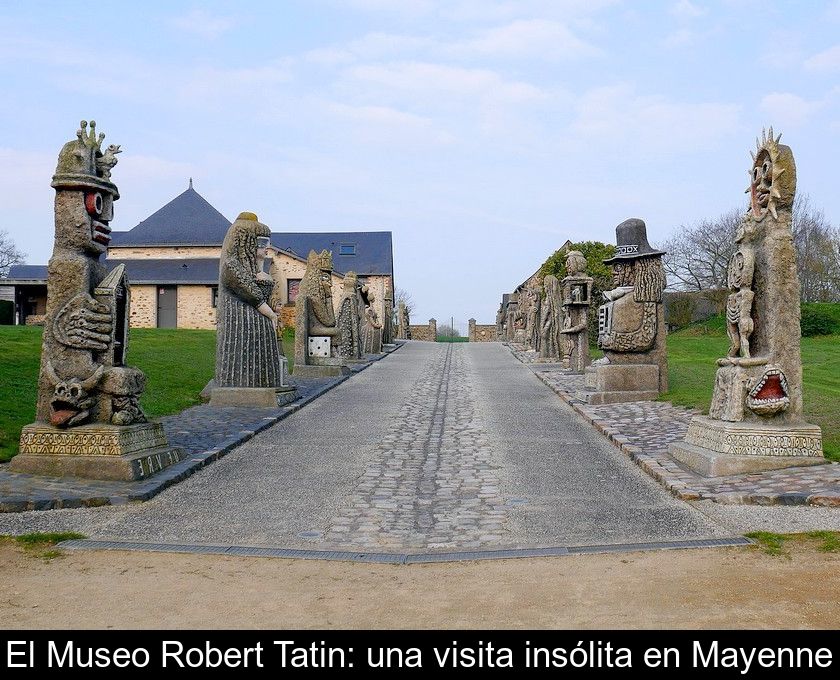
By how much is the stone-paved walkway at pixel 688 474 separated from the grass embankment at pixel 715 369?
0.81m

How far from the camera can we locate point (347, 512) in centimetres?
671

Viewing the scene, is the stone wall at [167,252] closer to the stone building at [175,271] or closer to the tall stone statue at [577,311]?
the stone building at [175,271]

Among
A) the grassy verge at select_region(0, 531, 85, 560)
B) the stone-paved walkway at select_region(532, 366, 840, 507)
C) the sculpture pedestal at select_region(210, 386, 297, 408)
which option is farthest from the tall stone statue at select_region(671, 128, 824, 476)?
the sculpture pedestal at select_region(210, 386, 297, 408)

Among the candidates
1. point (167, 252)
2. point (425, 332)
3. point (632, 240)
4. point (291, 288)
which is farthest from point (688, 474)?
point (425, 332)

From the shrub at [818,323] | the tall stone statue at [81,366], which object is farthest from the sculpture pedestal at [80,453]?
the shrub at [818,323]

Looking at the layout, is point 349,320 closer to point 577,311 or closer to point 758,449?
point 577,311

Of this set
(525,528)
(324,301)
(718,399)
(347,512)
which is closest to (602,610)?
(525,528)

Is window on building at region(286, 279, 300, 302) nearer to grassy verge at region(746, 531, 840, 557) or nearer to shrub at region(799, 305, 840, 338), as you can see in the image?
shrub at region(799, 305, 840, 338)

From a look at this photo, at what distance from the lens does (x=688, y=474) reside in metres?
7.75

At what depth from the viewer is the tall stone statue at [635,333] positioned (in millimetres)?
14195

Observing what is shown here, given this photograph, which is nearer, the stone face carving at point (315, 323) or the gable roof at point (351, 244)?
the stone face carving at point (315, 323)

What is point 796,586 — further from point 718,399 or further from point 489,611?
point 718,399

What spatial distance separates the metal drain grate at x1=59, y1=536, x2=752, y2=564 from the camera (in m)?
5.37
